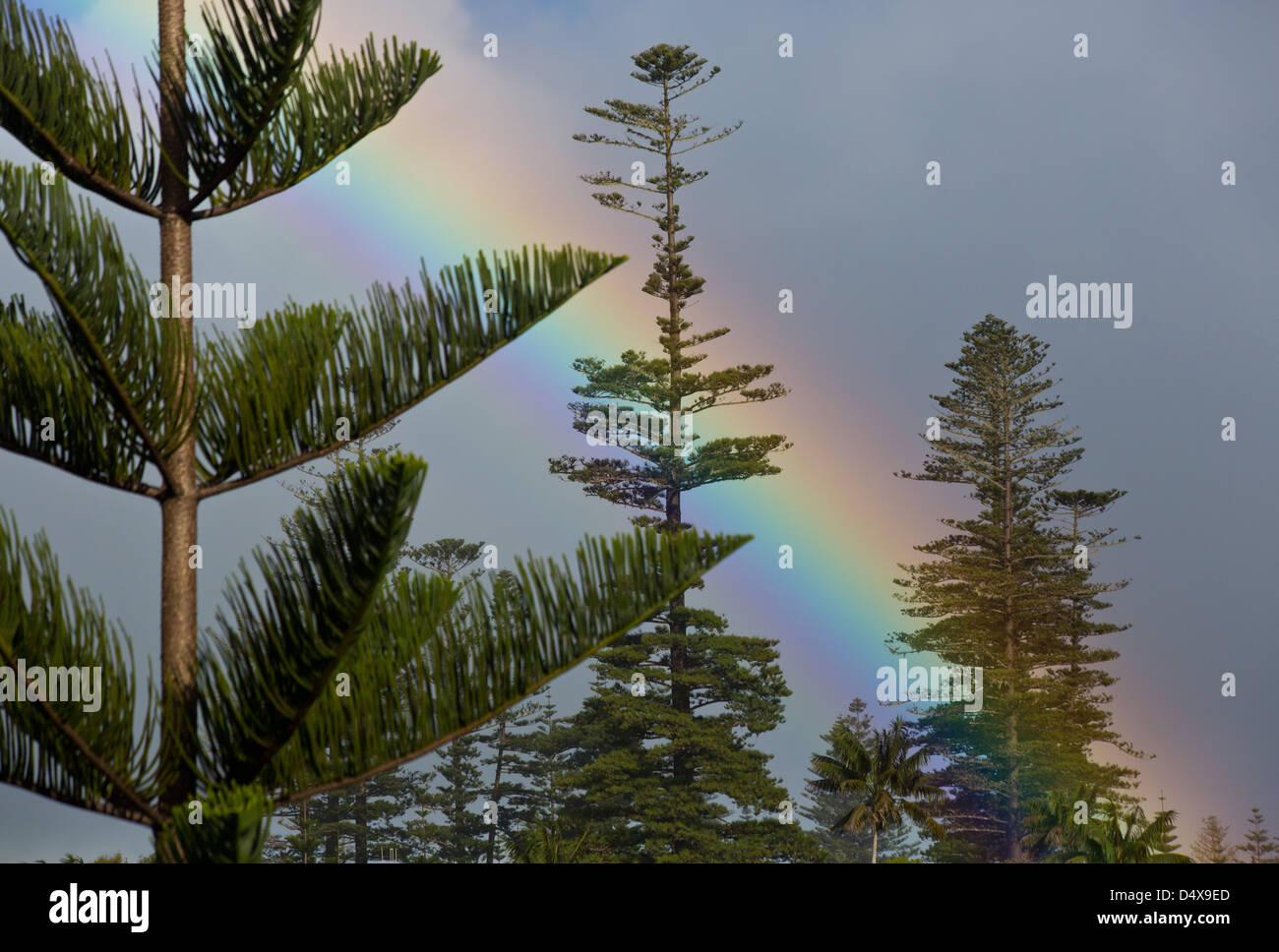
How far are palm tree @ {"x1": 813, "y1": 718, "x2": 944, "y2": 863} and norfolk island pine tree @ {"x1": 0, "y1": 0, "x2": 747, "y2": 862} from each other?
103 ft

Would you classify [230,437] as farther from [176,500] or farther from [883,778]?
[883,778]

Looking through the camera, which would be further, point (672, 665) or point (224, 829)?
point (672, 665)

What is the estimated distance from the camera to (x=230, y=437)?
10.8ft

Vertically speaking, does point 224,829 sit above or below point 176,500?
below

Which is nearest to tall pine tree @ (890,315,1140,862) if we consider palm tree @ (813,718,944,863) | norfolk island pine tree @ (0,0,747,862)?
palm tree @ (813,718,944,863)

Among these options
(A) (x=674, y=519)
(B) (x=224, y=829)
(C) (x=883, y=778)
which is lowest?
(C) (x=883, y=778)

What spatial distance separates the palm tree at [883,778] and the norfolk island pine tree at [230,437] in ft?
103

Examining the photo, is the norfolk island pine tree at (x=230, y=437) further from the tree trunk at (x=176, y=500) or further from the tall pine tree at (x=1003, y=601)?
the tall pine tree at (x=1003, y=601)

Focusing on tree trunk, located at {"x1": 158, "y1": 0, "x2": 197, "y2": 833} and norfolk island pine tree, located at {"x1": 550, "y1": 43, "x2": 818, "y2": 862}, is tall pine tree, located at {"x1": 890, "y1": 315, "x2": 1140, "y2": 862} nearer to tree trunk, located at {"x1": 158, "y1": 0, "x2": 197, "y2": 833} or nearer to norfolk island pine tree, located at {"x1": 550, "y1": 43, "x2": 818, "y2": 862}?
norfolk island pine tree, located at {"x1": 550, "y1": 43, "x2": 818, "y2": 862}

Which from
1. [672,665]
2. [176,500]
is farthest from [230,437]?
[672,665]

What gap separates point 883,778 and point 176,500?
32023 mm

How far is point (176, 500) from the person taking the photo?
10.9 feet

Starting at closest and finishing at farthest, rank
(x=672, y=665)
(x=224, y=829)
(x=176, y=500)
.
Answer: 1. (x=224, y=829)
2. (x=176, y=500)
3. (x=672, y=665)

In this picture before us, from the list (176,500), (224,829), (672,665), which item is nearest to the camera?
(224,829)
